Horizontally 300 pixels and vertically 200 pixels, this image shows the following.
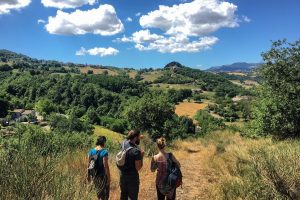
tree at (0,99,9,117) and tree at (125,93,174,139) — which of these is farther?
tree at (0,99,9,117)

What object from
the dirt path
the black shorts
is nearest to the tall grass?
the dirt path

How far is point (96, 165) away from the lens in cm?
640

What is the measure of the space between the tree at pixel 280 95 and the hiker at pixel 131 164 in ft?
32.5

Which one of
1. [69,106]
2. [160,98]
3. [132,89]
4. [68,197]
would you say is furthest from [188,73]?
[68,197]

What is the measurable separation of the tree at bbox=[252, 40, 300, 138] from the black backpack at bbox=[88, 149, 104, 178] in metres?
10.2

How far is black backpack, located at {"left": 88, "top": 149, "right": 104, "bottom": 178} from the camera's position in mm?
6383

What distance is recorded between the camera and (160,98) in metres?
29.8

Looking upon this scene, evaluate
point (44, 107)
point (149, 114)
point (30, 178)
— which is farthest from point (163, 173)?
point (44, 107)

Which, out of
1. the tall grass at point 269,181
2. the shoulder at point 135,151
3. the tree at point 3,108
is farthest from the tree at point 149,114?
the tree at point 3,108

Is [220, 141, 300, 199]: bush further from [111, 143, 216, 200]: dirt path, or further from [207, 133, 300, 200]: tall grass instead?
[111, 143, 216, 200]: dirt path

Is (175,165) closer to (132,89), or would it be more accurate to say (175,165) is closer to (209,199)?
(209,199)

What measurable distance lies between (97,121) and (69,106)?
20737 millimetres

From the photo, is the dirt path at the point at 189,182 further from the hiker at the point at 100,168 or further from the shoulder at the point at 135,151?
the shoulder at the point at 135,151

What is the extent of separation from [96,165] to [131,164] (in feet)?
2.40
